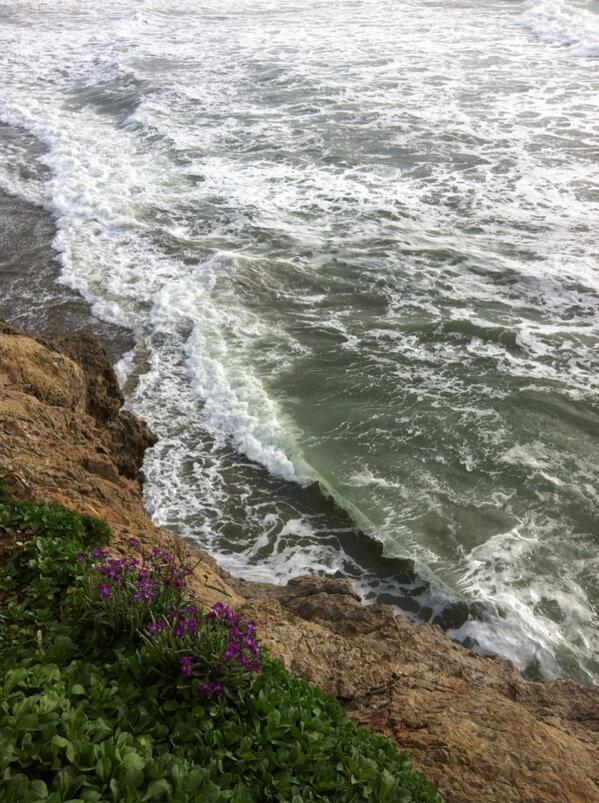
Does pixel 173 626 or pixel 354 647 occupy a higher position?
pixel 173 626

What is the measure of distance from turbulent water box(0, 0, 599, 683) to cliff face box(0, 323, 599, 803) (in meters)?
1.21

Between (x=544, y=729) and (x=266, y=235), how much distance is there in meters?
13.8

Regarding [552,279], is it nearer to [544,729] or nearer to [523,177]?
[523,177]

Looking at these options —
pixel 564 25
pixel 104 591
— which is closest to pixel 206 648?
pixel 104 591

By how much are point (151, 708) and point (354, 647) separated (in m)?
2.47

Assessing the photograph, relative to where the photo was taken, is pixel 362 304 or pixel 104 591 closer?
pixel 104 591

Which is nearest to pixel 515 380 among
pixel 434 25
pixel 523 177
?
pixel 523 177

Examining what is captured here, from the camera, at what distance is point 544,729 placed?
523 cm

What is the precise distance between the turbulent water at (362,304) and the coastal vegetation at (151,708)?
3.87 meters

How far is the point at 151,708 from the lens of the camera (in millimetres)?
4059

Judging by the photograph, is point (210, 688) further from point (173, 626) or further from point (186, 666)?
point (173, 626)

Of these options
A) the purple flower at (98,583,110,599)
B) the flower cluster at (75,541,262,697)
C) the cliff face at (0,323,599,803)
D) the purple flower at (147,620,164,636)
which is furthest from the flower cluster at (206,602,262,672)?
the cliff face at (0,323,599,803)

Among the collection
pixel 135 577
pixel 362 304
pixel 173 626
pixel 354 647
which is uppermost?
pixel 173 626

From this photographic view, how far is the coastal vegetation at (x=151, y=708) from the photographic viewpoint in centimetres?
345
